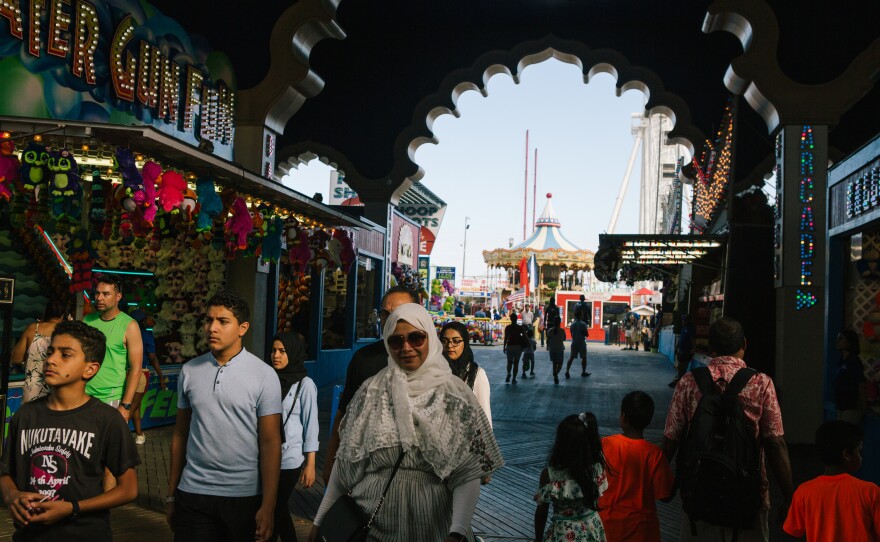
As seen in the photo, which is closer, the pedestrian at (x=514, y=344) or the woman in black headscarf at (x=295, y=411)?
the woman in black headscarf at (x=295, y=411)

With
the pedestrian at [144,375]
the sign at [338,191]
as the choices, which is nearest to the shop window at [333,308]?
the pedestrian at [144,375]

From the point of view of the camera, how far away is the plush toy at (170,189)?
8055mm

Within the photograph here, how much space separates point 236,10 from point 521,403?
7.75 m

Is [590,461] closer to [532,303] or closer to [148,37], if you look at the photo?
[148,37]

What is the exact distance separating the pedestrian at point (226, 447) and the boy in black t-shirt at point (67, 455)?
367mm

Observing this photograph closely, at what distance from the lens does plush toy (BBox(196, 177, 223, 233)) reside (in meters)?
8.80

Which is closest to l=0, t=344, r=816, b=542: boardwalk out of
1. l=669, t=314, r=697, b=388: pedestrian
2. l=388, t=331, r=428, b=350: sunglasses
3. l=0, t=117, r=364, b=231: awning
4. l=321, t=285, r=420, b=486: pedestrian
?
l=669, t=314, r=697, b=388: pedestrian

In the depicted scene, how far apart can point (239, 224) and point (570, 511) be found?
6767 mm

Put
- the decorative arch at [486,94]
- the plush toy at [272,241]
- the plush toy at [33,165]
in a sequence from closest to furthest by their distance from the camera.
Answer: the plush toy at [33,165]
the plush toy at [272,241]
the decorative arch at [486,94]

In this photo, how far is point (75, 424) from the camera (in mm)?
3318

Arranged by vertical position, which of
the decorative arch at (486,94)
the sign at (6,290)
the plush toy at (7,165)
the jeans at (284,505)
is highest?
the decorative arch at (486,94)

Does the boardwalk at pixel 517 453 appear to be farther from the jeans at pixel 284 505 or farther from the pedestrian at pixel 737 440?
the pedestrian at pixel 737 440

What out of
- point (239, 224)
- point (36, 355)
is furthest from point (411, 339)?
point (239, 224)

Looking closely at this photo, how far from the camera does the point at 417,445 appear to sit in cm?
315
